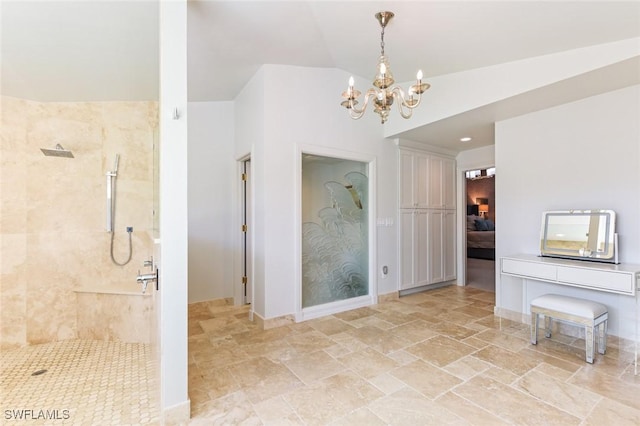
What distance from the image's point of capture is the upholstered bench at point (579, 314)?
2.43 m

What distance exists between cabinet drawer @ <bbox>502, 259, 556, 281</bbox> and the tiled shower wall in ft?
13.2

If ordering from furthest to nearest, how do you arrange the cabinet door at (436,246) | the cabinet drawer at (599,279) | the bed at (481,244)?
1. the bed at (481,244)
2. the cabinet door at (436,246)
3. the cabinet drawer at (599,279)

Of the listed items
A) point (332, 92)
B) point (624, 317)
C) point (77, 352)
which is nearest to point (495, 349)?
point (624, 317)

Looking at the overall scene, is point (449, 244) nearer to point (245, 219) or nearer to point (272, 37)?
point (245, 219)

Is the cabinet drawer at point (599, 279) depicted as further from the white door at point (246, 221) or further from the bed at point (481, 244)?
the bed at point (481, 244)

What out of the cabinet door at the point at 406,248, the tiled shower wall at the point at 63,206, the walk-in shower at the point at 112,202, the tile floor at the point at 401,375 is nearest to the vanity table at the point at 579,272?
the tile floor at the point at 401,375

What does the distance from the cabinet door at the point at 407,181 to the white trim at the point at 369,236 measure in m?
0.59

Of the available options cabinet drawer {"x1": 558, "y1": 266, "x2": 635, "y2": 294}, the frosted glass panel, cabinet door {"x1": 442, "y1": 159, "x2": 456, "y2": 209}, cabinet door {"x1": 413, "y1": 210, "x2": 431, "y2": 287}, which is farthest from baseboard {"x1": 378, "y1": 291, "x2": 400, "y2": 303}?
cabinet drawer {"x1": 558, "y1": 266, "x2": 635, "y2": 294}

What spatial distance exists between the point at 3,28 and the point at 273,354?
3242 millimetres

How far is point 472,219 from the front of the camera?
8617 millimetres

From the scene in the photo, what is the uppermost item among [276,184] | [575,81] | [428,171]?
[575,81]

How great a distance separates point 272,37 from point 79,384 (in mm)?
3287

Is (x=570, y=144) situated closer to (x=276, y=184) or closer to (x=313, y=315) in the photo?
(x=276, y=184)

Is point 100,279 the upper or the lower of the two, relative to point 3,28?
lower
